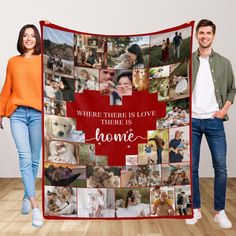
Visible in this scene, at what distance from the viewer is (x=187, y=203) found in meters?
2.50

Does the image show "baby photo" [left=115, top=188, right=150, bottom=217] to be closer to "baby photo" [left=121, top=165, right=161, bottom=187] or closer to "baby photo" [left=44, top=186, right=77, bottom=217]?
"baby photo" [left=121, top=165, right=161, bottom=187]

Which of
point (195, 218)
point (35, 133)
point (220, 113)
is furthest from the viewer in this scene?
point (35, 133)

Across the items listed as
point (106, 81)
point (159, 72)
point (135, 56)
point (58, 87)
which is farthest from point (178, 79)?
point (58, 87)

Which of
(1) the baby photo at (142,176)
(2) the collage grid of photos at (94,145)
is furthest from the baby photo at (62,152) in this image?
(1) the baby photo at (142,176)

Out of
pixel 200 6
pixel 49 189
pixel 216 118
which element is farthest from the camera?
pixel 200 6

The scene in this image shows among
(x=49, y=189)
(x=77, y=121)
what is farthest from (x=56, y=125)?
(x=49, y=189)

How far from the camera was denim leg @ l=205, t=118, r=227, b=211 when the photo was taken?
107 inches

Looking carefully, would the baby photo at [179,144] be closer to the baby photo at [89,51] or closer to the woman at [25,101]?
the baby photo at [89,51]

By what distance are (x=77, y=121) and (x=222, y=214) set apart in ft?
3.00

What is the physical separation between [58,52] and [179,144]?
70cm

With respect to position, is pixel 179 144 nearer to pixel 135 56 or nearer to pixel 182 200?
pixel 182 200

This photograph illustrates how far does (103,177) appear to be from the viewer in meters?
2.47

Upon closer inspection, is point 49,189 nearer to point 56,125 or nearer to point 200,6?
point 56,125

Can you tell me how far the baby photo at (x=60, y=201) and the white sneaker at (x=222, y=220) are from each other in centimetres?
76
